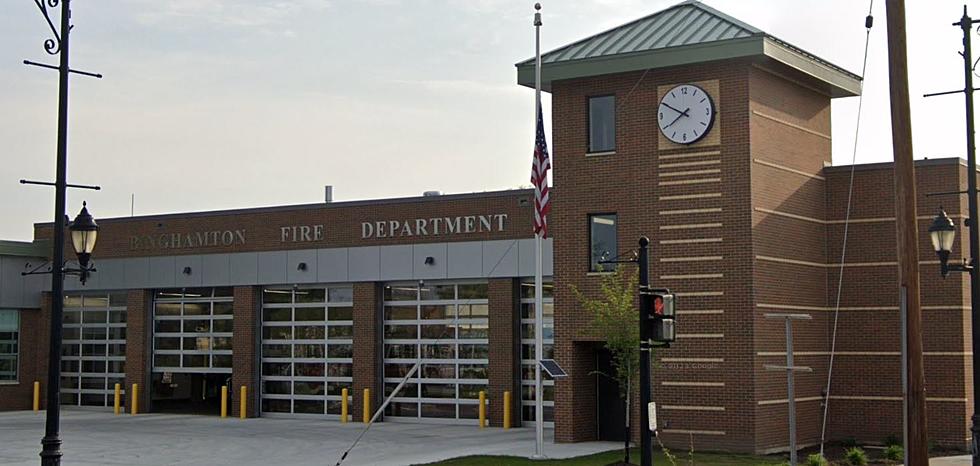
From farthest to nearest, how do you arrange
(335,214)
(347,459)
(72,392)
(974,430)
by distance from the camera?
(72,392) → (335,214) → (347,459) → (974,430)

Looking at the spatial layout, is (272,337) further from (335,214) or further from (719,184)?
(719,184)

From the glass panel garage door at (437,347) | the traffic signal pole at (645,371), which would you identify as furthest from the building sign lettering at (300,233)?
the traffic signal pole at (645,371)

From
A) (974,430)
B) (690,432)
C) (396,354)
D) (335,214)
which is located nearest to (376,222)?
(335,214)

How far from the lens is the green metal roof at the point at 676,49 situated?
2741 centimetres

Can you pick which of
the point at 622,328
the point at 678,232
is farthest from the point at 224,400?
the point at 622,328

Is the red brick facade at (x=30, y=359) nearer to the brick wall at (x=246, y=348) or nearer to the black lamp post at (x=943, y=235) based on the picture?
the brick wall at (x=246, y=348)

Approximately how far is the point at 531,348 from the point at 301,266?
8369 mm

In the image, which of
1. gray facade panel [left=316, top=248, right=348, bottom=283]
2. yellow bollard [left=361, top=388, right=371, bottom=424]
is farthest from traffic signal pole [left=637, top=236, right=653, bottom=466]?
gray facade panel [left=316, top=248, right=348, bottom=283]

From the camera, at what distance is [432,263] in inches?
1463

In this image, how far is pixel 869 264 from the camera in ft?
98.1

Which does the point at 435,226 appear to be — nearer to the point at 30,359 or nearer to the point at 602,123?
the point at 602,123

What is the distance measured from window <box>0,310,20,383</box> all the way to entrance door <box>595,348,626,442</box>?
24.2 m

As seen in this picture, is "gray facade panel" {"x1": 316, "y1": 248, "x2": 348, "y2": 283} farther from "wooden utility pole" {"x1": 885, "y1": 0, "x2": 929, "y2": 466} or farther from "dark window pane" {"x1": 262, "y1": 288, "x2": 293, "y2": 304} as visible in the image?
"wooden utility pole" {"x1": 885, "y1": 0, "x2": 929, "y2": 466}

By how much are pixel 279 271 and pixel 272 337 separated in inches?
88.3
